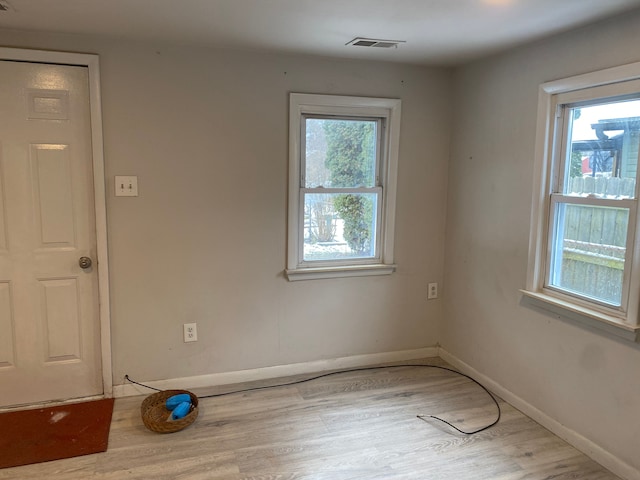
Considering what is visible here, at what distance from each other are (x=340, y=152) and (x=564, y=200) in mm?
1441

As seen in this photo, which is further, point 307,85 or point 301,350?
point 301,350

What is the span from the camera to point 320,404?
300cm

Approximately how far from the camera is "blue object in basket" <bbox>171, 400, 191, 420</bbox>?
2.69 metres

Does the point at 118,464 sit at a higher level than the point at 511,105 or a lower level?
A: lower

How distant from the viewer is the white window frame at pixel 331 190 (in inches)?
125

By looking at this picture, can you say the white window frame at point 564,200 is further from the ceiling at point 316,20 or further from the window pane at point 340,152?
the window pane at point 340,152

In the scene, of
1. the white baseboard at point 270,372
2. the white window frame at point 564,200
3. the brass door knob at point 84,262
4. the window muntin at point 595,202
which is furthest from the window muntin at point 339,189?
the brass door knob at point 84,262

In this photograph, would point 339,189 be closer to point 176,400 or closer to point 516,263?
point 516,263

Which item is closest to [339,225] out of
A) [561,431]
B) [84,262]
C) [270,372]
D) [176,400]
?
[270,372]

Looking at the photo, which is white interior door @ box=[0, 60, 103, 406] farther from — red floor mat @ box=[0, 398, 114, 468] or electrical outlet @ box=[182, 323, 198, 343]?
electrical outlet @ box=[182, 323, 198, 343]

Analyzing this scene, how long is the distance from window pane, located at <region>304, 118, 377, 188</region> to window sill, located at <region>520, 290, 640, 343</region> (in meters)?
1.33

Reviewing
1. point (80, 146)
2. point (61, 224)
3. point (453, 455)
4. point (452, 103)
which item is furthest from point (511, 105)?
point (61, 224)

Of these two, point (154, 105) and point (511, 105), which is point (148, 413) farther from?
point (511, 105)

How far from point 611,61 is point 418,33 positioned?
942mm
